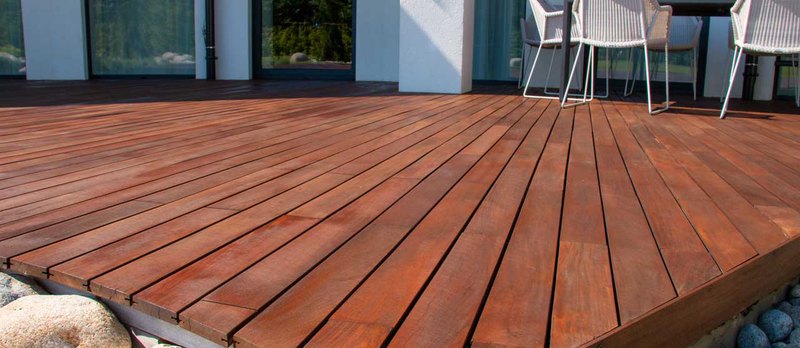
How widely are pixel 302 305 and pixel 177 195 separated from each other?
87 centimetres

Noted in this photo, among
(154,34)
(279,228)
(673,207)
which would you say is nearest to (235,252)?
(279,228)

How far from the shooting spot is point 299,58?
7855mm

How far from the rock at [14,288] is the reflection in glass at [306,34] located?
6.65 meters

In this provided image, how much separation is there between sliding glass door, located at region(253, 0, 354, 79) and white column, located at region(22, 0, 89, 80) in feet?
6.59

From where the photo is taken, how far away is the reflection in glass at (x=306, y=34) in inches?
306

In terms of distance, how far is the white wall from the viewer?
7516mm

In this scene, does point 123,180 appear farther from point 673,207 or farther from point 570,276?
point 673,207

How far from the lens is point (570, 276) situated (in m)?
1.18

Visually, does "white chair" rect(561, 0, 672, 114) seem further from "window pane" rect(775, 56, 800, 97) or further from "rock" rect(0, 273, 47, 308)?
"rock" rect(0, 273, 47, 308)

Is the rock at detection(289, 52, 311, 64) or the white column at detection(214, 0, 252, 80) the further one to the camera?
the rock at detection(289, 52, 311, 64)

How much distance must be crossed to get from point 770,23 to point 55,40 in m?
7.27

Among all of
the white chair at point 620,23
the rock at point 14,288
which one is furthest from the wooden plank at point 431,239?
the white chair at point 620,23

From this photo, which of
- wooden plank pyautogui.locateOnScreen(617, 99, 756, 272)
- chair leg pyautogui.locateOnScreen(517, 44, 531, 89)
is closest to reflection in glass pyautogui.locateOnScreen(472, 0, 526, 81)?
chair leg pyautogui.locateOnScreen(517, 44, 531, 89)

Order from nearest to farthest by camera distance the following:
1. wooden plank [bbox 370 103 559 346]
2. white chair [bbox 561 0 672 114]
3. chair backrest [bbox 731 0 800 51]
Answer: wooden plank [bbox 370 103 559 346]
chair backrest [bbox 731 0 800 51]
white chair [bbox 561 0 672 114]
